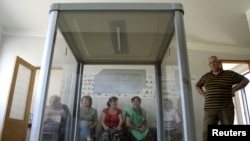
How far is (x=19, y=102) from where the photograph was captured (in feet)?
11.2

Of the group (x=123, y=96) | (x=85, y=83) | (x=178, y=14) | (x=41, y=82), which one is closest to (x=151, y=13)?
(x=178, y=14)

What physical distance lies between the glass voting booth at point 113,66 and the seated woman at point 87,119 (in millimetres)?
27

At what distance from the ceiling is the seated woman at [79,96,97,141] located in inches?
63.9

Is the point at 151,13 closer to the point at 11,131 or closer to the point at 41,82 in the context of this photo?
the point at 41,82

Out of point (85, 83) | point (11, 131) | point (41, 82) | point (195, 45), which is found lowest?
point (11, 131)

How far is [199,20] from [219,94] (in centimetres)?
127

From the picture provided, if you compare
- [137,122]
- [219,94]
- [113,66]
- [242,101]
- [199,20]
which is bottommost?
[137,122]

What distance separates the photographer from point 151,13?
1.09 metres

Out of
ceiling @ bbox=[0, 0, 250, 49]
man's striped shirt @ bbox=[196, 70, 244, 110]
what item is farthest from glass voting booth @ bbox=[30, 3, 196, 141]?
ceiling @ bbox=[0, 0, 250, 49]

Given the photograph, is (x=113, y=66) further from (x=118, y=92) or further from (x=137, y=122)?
(x=137, y=122)

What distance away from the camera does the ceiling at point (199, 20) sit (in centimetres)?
300

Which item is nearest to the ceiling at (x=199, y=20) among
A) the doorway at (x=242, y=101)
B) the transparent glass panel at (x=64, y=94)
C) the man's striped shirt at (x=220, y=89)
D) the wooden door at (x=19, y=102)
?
the wooden door at (x=19, y=102)

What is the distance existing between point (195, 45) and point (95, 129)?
9.54 feet

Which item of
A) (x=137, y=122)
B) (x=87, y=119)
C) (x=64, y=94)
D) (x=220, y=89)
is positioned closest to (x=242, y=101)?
(x=220, y=89)
